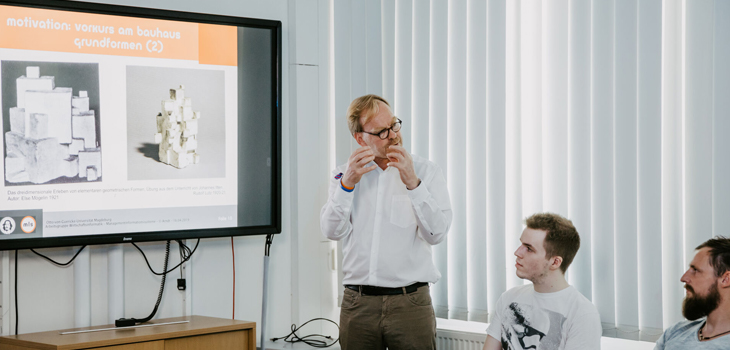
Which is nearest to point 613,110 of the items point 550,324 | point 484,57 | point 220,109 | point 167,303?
point 484,57

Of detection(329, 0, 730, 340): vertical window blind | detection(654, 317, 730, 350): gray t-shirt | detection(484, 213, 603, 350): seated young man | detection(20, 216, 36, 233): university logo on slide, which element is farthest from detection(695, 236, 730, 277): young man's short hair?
detection(20, 216, 36, 233): university logo on slide

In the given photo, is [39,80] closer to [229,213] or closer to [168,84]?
[168,84]

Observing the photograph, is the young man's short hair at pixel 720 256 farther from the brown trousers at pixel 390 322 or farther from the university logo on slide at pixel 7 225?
the university logo on slide at pixel 7 225

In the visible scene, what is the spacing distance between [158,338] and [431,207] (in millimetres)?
1146

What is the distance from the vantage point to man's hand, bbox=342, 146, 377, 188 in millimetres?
2246

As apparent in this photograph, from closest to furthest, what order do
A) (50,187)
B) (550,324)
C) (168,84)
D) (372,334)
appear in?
(550,324)
(372,334)
(50,187)
(168,84)

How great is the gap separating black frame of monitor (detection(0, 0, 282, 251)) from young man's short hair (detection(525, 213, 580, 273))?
1.31 metres

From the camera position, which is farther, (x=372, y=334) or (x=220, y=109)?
(x=220, y=109)

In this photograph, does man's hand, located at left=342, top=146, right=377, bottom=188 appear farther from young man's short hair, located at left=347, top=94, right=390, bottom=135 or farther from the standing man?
young man's short hair, located at left=347, top=94, right=390, bottom=135

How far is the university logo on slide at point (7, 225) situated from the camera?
7.72 ft

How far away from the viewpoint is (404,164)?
2.19 meters

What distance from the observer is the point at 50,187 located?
243 cm

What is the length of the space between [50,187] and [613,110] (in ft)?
7.32

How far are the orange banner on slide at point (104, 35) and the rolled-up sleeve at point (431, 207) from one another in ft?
3.67
